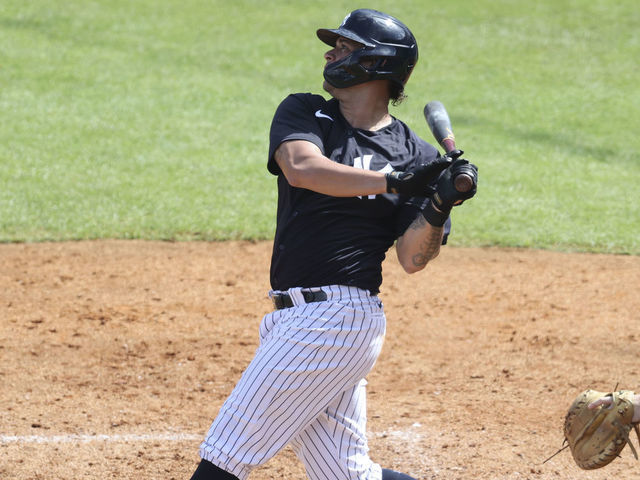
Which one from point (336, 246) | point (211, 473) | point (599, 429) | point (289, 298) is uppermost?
point (336, 246)

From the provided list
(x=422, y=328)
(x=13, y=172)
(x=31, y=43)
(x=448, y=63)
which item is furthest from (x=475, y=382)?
(x=31, y=43)

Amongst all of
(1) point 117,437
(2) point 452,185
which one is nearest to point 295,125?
(2) point 452,185

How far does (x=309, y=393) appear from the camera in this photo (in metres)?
2.76

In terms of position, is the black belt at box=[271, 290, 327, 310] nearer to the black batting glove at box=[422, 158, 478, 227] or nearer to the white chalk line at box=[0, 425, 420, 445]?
the black batting glove at box=[422, 158, 478, 227]

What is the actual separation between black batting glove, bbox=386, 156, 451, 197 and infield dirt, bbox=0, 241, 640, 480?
5.57 feet

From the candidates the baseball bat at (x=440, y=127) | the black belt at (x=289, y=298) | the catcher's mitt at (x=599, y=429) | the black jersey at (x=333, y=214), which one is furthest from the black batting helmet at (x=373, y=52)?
the catcher's mitt at (x=599, y=429)

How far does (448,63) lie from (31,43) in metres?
5.88

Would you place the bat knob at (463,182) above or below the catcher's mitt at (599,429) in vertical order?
above

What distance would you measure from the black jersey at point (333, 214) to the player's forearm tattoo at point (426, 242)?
0.08 meters

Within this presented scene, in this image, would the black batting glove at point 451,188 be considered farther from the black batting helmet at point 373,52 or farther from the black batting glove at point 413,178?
the black batting helmet at point 373,52

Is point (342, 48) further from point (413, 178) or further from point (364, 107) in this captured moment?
point (413, 178)

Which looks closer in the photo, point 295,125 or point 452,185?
point 452,185

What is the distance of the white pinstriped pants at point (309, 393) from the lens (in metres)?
2.69

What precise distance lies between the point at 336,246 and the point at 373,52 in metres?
0.67
